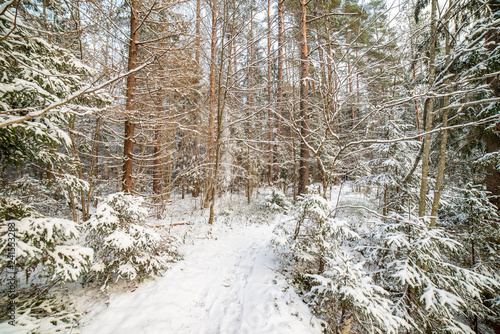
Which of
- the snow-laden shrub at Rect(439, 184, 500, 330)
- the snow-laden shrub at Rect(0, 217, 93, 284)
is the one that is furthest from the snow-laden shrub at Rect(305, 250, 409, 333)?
the snow-laden shrub at Rect(0, 217, 93, 284)

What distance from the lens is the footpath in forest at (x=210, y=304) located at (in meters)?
3.01

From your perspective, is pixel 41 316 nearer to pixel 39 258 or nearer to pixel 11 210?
pixel 39 258

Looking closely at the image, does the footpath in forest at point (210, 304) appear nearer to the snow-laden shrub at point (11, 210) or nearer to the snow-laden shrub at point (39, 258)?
the snow-laden shrub at point (39, 258)

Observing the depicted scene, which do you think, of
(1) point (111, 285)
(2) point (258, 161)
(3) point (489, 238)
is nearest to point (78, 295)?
(1) point (111, 285)

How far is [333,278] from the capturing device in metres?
3.17

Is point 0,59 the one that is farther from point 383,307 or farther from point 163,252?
point 383,307

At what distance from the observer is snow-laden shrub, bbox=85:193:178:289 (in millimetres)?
3357

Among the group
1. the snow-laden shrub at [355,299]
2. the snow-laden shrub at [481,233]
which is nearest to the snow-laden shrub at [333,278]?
the snow-laden shrub at [355,299]

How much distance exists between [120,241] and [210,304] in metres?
1.96

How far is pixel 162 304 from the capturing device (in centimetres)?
339

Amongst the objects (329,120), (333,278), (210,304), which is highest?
(329,120)

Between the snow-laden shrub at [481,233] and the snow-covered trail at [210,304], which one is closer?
the snow-covered trail at [210,304]

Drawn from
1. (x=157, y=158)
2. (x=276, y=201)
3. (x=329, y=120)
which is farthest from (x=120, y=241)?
(x=276, y=201)

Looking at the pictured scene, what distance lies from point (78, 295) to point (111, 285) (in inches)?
19.3
